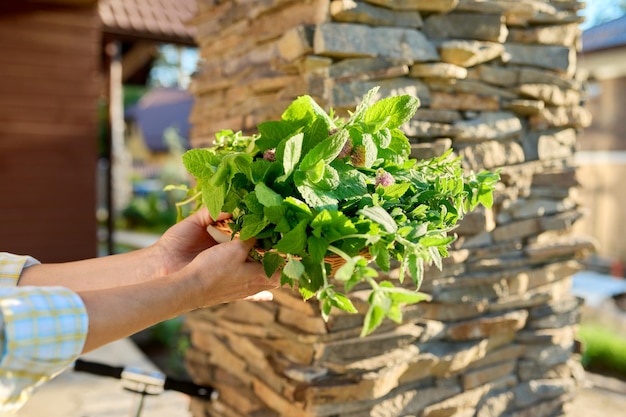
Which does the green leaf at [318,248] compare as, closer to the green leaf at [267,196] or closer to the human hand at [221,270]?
the green leaf at [267,196]

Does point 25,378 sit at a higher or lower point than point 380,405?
higher

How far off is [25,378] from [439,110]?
1446mm

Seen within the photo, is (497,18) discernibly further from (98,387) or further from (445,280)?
(98,387)

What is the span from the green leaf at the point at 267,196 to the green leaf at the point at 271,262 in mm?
122

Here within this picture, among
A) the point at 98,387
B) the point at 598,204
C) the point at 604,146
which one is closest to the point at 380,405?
the point at 98,387

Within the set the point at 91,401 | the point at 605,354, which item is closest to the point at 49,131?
the point at 91,401

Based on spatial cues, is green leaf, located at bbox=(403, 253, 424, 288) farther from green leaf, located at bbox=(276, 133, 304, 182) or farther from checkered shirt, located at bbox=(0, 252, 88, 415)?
checkered shirt, located at bbox=(0, 252, 88, 415)

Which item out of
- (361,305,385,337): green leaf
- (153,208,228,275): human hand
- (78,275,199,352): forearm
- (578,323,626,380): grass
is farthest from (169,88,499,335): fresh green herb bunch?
(578,323,626,380): grass

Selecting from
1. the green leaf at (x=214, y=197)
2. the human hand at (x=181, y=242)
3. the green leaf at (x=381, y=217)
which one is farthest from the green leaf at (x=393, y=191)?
the human hand at (x=181, y=242)

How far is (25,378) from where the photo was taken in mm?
1087

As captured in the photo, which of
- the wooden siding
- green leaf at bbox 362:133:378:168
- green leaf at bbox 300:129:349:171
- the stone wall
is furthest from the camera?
the wooden siding

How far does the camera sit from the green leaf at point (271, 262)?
127 centimetres

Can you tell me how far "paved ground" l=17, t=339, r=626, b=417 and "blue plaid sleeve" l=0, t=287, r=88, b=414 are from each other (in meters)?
2.02

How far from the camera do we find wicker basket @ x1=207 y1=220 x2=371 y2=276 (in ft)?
4.04
